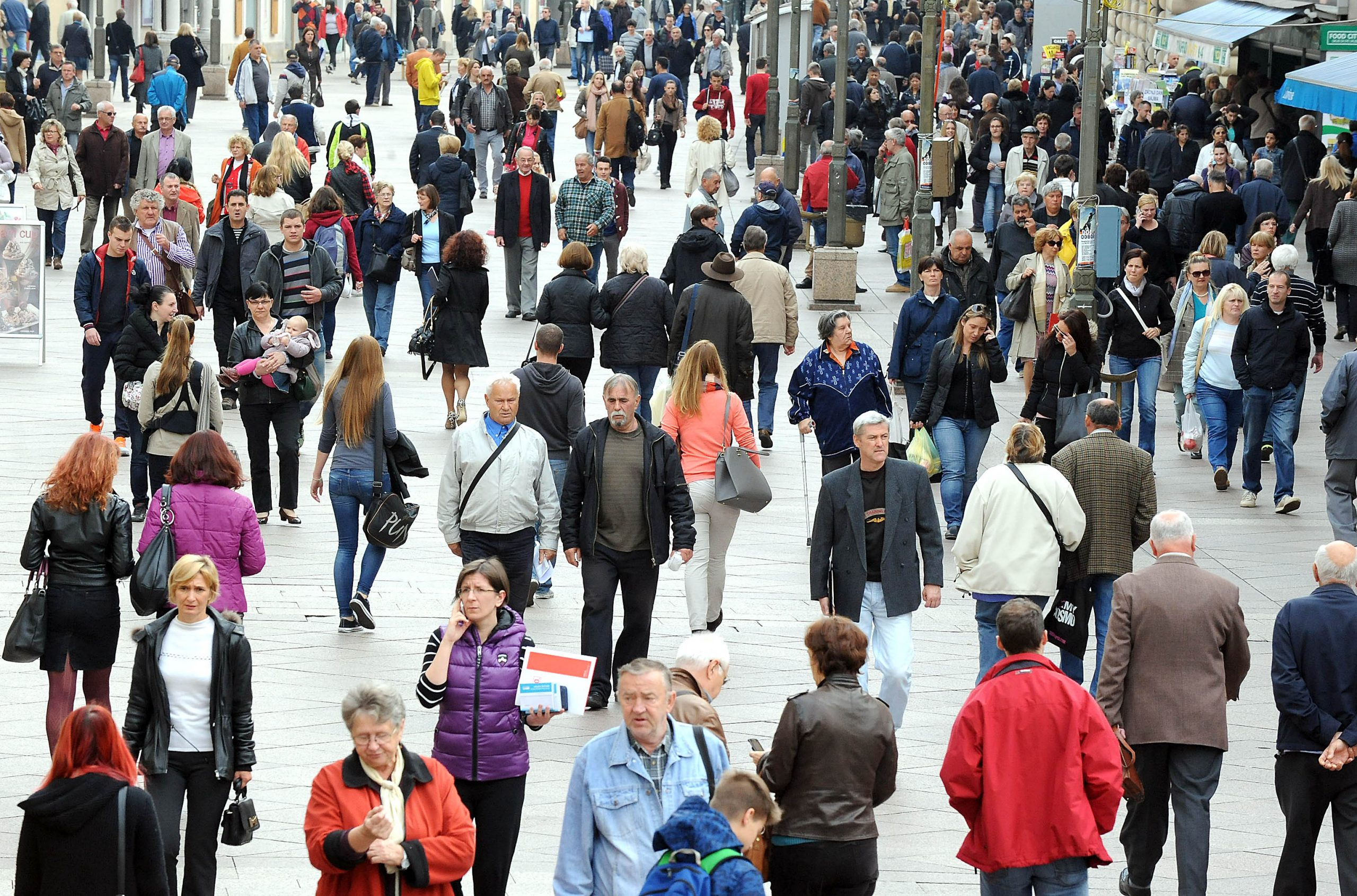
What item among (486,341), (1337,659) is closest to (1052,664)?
(1337,659)

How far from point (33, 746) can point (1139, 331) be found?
8533 millimetres

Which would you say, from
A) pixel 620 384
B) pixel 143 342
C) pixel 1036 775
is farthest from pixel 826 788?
pixel 143 342

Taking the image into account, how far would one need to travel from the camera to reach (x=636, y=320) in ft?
47.2

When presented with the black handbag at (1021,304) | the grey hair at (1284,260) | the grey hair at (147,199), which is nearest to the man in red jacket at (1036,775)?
the grey hair at (1284,260)

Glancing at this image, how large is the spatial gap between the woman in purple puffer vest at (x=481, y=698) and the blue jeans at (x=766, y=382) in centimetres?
835

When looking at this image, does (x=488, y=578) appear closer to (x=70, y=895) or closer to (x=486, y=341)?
(x=70, y=895)

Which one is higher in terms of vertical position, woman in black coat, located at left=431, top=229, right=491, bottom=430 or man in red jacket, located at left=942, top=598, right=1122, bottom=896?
woman in black coat, located at left=431, top=229, right=491, bottom=430

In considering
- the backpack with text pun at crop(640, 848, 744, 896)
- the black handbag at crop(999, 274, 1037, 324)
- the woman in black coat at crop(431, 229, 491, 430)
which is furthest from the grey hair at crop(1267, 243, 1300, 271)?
the backpack with text pun at crop(640, 848, 744, 896)

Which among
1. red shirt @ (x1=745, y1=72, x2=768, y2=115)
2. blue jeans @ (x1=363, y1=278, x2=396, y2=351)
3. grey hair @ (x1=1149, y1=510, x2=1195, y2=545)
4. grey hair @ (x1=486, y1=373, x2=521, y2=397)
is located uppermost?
red shirt @ (x1=745, y1=72, x2=768, y2=115)

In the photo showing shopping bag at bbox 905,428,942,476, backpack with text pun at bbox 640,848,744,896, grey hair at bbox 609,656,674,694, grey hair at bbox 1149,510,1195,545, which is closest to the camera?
backpack with text pun at bbox 640,848,744,896

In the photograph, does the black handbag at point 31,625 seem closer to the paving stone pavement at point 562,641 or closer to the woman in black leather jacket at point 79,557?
the woman in black leather jacket at point 79,557

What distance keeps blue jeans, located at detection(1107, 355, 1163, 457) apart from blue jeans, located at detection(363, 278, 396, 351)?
6.21m

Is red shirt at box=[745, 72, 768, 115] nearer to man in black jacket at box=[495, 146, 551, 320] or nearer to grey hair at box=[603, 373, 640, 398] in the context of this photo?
man in black jacket at box=[495, 146, 551, 320]

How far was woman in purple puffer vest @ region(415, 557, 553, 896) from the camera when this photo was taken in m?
6.99
